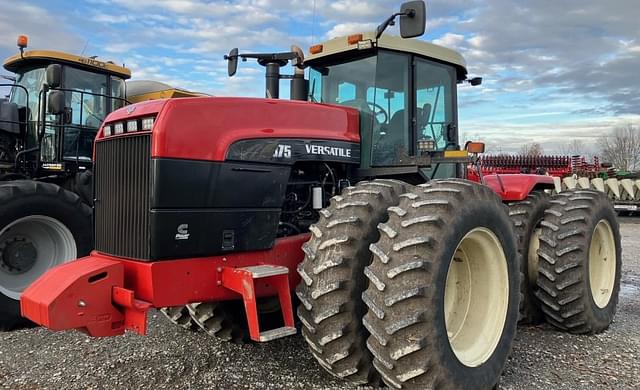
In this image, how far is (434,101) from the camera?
5145 mm

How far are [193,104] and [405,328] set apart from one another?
6.15ft

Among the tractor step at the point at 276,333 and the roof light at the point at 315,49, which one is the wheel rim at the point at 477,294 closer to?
the tractor step at the point at 276,333

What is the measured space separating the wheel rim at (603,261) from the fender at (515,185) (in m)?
0.70

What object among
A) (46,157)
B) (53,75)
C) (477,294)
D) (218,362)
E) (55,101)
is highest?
(53,75)

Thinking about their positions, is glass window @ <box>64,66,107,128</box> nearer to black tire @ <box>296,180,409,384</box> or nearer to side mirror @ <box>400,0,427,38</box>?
side mirror @ <box>400,0,427,38</box>

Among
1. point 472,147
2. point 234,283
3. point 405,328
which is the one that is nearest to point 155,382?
point 234,283

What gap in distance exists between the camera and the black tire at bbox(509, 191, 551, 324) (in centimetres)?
521

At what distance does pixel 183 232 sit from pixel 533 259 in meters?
3.45

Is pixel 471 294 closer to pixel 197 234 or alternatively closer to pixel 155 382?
pixel 197 234

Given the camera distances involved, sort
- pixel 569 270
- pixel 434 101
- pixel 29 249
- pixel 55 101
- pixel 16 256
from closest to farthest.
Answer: pixel 569 270 → pixel 434 101 → pixel 16 256 → pixel 29 249 → pixel 55 101

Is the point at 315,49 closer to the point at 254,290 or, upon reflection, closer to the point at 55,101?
the point at 254,290

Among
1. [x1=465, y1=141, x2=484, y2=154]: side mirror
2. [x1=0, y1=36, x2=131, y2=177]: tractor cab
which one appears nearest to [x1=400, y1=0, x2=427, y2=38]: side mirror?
[x1=465, y1=141, x2=484, y2=154]: side mirror

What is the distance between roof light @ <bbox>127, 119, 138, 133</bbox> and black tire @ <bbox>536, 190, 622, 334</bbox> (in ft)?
12.2

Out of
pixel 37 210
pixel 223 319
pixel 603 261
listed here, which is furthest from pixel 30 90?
pixel 603 261
